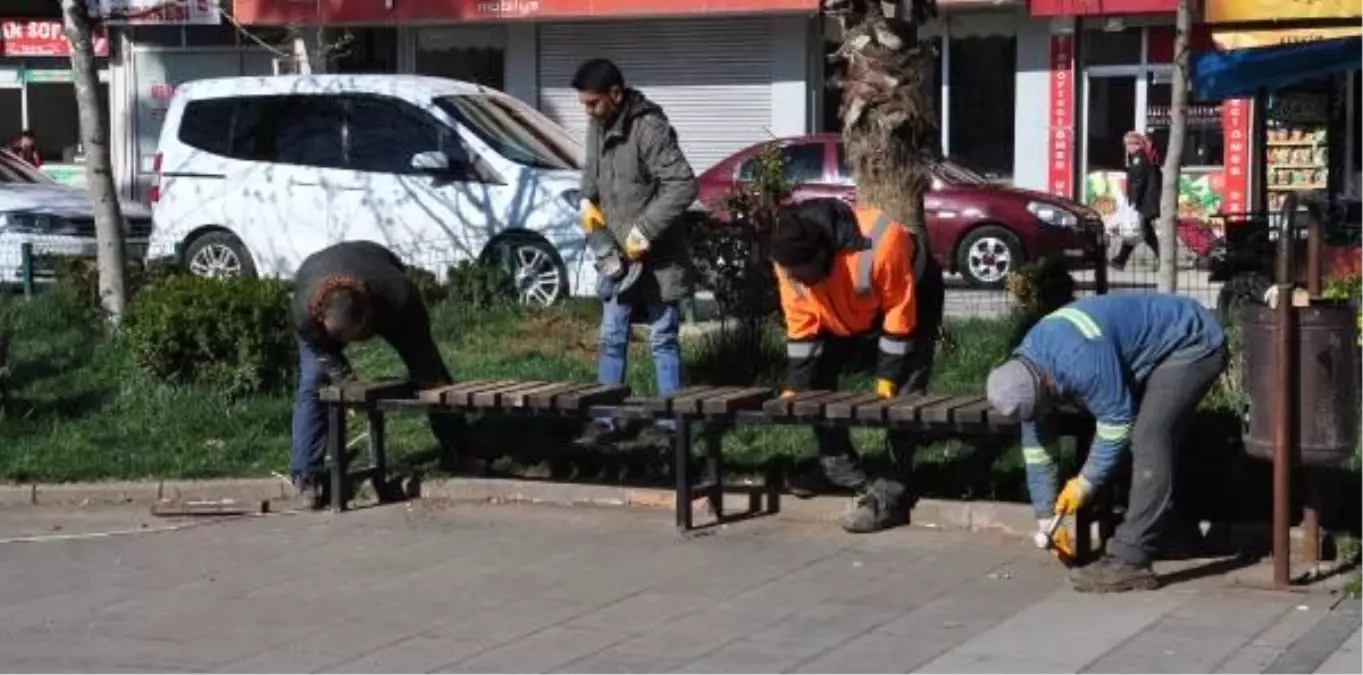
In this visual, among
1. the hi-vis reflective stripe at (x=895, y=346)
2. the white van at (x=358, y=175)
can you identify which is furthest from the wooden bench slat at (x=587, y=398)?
the white van at (x=358, y=175)

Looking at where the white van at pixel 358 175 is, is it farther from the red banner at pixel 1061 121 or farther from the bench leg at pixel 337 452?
the red banner at pixel 1061 121

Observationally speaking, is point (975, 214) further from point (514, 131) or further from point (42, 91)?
point (42, 91)

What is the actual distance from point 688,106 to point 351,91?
40.6 feet

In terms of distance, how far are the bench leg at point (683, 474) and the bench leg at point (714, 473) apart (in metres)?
0.16

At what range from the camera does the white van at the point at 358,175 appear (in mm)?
15430

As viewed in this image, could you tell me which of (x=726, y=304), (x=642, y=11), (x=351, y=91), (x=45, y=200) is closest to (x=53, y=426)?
(x=726, y=304)

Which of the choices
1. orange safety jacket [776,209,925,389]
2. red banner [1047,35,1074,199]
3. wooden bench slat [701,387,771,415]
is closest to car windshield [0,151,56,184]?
red banner [1047,35,1074,199]

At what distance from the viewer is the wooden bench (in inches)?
326

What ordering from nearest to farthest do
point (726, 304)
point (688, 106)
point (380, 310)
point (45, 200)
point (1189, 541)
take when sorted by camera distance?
1. point (1189, 541)
2. point (380, 310)
3. point (726, 304)
4. point (45, 200)
5. point (688, 106)

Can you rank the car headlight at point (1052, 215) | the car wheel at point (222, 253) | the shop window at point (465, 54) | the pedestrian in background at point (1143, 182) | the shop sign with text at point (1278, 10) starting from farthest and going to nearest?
the shop window at point (465, 54) → the shop sign with text at point (1278, 10) → the pedestrian in background at point (1143, 182) → the car headlight at point (1052, 215) → the car wheel at point (222, 253)

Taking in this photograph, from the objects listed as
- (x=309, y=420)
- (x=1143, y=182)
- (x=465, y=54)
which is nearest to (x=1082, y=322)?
Result: (x=309, y=420)

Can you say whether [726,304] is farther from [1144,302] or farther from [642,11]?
[642,11]

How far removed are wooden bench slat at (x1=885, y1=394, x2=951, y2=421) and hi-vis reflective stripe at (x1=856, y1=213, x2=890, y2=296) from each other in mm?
468

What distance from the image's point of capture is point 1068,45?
25.8 metres
